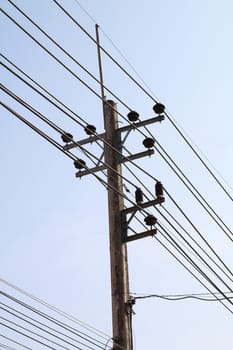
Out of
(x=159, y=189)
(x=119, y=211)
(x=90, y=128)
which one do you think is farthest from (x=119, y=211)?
(x=90, y=128)

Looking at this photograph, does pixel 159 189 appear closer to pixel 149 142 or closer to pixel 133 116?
pixel 149 142

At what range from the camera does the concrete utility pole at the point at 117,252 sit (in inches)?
396

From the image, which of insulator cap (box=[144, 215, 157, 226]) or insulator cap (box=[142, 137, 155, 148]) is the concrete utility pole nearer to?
insulator cap (box=[144, 215, 157, 226])

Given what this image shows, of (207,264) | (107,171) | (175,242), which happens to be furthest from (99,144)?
(207,264)

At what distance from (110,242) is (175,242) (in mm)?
1277

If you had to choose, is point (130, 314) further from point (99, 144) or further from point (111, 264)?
point (99, 144)

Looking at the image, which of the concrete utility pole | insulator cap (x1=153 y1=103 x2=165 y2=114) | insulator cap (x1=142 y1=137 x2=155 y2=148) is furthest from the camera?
insulator cap (x1=153 y1=103 x2=165 y2=114)

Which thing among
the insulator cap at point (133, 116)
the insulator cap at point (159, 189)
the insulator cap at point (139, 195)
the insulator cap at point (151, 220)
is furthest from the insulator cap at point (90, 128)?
the insulator cap at point (151, 220)

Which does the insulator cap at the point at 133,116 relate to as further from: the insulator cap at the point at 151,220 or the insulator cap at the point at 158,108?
the insulator cap at the point at 151,220

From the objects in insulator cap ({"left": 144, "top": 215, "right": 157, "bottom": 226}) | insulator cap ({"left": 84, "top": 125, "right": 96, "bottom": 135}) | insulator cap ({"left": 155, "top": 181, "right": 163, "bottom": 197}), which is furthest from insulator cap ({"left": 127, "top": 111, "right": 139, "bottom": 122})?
insulator cap ({"left": 144, "top": 215, "right": 157, "bottom": 226})

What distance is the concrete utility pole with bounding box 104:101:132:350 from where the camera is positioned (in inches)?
396

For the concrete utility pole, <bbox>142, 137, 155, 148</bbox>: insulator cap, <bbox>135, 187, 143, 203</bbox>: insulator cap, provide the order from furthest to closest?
<bbox>142, 137, 155, 148</bbox>: insulator cap < <bbox>135, 187, 143, 203</bbox>: insulator cap < the concrete utility pole

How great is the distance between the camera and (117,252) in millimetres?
10641

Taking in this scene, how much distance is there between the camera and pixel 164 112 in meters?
11.5
